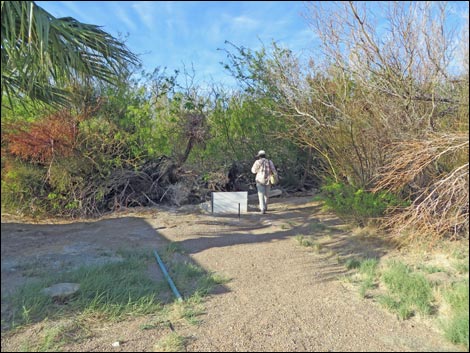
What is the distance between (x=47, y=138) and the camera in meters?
8.71

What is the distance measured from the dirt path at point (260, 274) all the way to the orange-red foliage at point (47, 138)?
1501 millimetres

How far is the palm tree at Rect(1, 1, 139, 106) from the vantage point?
14.6 ft

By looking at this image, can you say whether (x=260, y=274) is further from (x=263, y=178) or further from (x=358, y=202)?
(x=263, y=178)

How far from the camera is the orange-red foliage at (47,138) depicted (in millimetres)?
7516

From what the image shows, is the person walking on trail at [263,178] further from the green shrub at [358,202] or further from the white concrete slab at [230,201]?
the green shrub at [358,202]

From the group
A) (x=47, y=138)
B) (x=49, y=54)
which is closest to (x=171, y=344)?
(x=49, y=54)

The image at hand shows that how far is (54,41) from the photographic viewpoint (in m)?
4.95

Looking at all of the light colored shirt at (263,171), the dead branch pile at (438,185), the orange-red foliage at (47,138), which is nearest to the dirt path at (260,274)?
the light colored shirt at (263,171)

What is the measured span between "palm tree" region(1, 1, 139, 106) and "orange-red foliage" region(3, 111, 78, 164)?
1.65 metres

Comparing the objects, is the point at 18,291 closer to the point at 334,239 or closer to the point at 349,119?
the point at 334,239

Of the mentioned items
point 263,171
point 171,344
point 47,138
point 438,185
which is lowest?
point 171,344

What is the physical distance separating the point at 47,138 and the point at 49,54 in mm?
4251

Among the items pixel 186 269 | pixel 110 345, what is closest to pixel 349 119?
pixel 186 269

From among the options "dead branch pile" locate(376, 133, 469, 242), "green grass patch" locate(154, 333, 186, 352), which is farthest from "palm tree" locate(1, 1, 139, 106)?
"dead branch pile" locate(376, 133, 469, 242)
